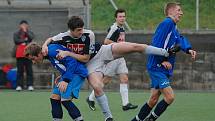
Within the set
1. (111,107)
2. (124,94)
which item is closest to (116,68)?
(124,94)

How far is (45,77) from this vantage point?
22.3m

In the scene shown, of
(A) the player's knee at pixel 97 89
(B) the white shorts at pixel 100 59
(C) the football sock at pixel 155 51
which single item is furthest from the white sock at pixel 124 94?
(C) the football sock at pixel 155 51

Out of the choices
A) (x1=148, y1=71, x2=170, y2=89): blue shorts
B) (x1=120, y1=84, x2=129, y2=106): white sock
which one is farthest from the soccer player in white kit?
(x1=148, y1=71, x2=170, y2=89): blue shorts

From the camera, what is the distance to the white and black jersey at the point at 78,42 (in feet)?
36.3

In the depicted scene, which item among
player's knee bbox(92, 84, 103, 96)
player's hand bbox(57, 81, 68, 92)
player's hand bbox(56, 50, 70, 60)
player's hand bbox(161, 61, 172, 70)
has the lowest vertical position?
player's knee bbox(92, 84, 103, 96)

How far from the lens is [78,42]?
11094mm

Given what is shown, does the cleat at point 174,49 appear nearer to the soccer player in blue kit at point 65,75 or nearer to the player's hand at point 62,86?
the soccer player in blue kit at point 65,75

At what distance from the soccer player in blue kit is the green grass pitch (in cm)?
225

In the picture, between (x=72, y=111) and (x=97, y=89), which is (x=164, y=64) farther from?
(x=72, y=111)

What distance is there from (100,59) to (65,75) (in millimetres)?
867

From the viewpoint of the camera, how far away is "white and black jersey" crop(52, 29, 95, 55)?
36.3ft

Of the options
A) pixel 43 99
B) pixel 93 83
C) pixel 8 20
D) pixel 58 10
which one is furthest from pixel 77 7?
pixel 93 83

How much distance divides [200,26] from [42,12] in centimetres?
486

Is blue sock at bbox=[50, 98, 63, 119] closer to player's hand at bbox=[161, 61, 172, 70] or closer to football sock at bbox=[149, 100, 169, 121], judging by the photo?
football sock at bbox=[149, 100, 169, 121]
